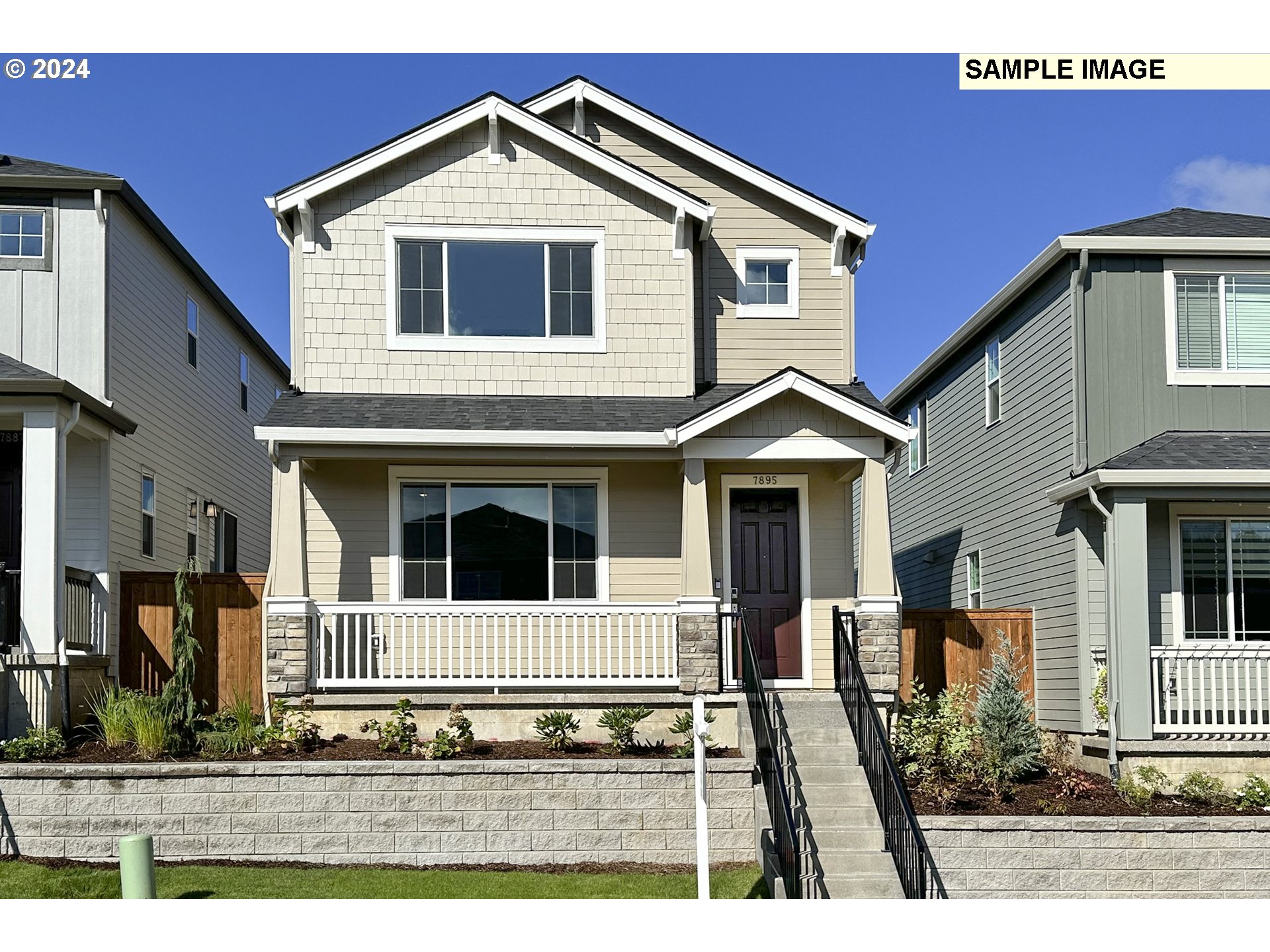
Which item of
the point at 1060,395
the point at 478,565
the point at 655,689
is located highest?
the point at 1060,395

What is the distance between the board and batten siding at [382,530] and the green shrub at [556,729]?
2.20m

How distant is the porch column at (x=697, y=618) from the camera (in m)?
13.5

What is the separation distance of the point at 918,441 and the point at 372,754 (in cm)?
1246

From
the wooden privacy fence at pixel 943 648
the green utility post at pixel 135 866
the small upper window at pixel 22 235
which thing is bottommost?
the green utility post at pixel 135 866

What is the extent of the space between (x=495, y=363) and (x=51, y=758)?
6.10 metres

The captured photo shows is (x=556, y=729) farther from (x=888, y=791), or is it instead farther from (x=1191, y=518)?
(x=1191, y=518)

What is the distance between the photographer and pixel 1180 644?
556 inches

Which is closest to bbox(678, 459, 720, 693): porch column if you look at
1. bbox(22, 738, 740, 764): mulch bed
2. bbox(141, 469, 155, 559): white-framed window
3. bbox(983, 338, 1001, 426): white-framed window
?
bbox(22, 738, 740, 764): mulch bed

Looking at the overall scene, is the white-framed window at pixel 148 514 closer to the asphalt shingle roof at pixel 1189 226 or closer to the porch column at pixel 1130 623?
the porch column at pixel 1130 623

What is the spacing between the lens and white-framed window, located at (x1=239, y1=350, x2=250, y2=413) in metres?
21.5

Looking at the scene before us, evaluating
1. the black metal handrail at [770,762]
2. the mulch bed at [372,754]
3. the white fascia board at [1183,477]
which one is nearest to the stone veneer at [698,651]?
the black metal handrail at [770,762]
